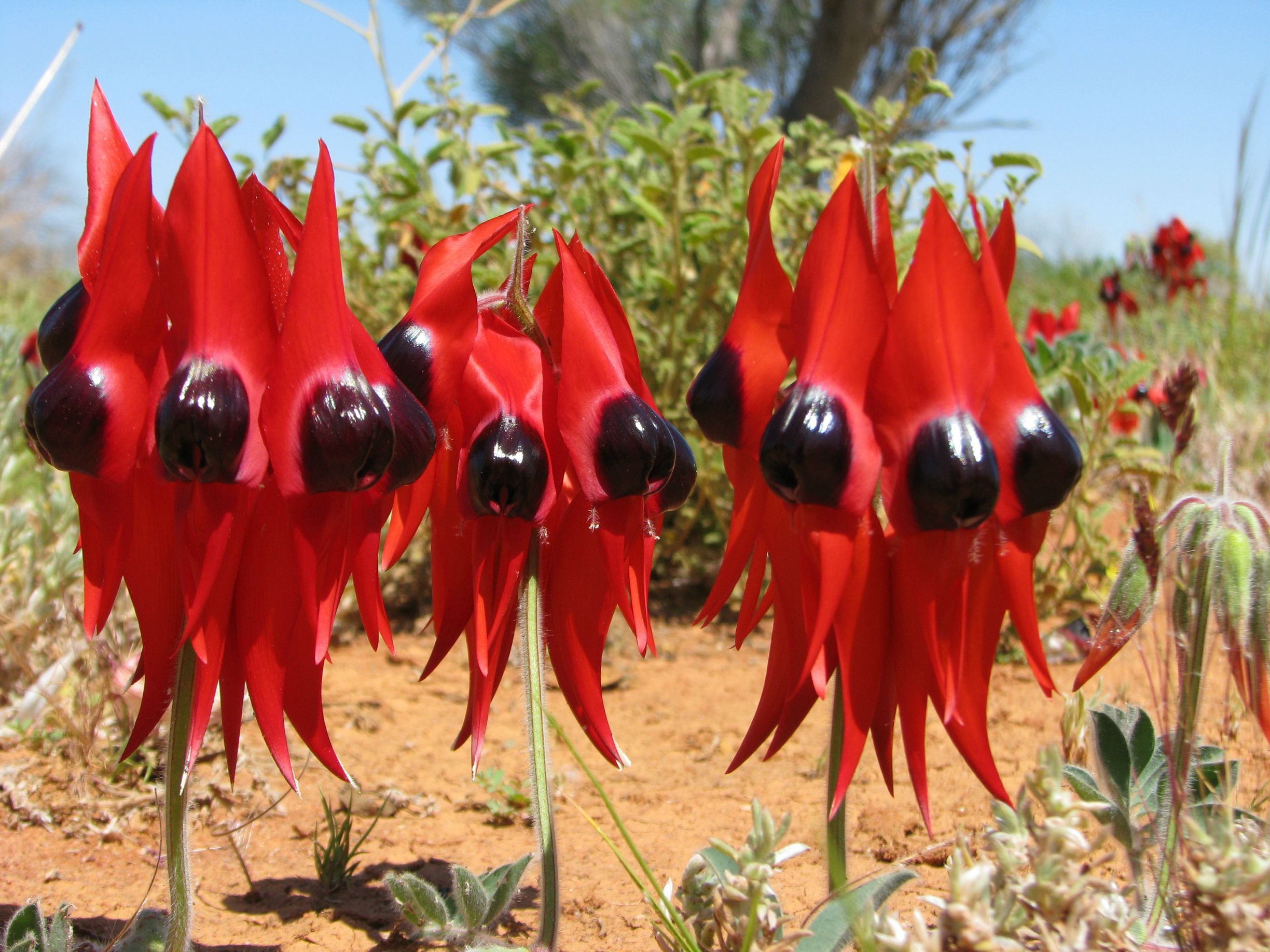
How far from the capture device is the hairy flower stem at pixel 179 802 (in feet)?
3.20

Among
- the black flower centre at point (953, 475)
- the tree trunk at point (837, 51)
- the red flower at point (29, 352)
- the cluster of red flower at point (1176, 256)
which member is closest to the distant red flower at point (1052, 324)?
the cluster of red flower at point (1176, 256)

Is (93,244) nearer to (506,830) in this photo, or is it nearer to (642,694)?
(506,830)

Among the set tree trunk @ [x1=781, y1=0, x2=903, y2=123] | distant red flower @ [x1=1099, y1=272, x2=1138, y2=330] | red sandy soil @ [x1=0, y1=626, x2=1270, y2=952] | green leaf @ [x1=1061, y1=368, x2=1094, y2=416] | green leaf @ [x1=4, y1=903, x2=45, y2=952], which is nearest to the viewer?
green leaf @ [x1=4, y1=903, x2=45, y2=952]

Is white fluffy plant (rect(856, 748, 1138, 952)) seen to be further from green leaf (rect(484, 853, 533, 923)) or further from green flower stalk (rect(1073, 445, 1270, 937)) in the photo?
green leaf (rect(484, 853, 533, 923))

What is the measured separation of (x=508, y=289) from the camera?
110 centimetres

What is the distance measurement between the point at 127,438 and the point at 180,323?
10cm

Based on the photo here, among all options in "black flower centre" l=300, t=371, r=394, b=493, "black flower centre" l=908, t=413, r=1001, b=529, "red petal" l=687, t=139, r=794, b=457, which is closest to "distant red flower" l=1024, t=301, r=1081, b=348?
"red petal" l=687, t=139, r=794, b=457

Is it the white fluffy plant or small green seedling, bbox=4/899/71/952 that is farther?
small green seedling, bbox=4/899/71/952

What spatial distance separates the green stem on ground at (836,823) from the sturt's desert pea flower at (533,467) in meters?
0.18

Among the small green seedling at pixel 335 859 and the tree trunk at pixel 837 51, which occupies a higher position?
the tree trunk at pixel 837 51

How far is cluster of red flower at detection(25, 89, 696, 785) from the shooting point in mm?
887

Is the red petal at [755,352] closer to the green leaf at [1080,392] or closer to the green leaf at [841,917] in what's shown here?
the green leaf at [841,917]

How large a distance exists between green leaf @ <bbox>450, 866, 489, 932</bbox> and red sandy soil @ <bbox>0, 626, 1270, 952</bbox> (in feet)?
0.78

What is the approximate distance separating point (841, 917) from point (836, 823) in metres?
0.07
